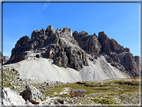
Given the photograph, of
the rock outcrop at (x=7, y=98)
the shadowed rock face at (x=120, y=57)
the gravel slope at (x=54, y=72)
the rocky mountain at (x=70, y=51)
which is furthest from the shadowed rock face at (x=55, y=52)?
the rock outcrop at (x=7, y=98)

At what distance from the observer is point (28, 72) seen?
89.8 m

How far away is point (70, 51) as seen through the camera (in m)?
138

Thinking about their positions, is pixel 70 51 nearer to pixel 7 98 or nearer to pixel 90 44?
pixel 90 44

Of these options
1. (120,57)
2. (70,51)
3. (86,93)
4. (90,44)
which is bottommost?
(86,93)

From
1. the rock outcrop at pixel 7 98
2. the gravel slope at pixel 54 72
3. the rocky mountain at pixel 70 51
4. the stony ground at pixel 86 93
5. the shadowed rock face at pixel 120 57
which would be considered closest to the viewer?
the rock outcrop at pixel 7 98

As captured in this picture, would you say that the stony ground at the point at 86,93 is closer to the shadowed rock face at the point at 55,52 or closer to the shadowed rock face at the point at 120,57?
the shadowed rock face at the point at 55,52

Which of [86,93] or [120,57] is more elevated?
[120,57]

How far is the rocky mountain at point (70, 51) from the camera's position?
429 ft

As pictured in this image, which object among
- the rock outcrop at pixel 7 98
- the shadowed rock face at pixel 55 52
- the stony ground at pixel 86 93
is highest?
the shadowed rock face at pixel 55 52

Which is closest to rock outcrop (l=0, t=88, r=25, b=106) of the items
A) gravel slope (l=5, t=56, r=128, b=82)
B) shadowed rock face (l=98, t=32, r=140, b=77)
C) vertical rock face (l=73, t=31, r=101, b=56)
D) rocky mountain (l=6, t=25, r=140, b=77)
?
gravel slope (l=5, t=56, r=128, b=82)

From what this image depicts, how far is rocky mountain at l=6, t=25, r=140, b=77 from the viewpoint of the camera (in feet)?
429

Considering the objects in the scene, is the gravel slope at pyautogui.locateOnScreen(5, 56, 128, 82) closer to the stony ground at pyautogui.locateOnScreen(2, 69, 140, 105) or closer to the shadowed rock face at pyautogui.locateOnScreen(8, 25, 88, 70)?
the shadowed rock face at pyautogui.locateOnScreen(8, 25, 88, 70)

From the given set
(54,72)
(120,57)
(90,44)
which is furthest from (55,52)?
(120,57)

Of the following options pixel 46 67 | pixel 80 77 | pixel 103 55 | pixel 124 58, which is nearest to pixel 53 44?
pixel 46 67
